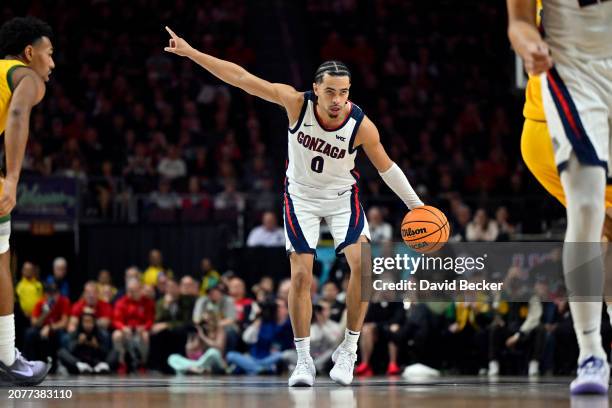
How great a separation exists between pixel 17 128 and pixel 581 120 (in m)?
3.05

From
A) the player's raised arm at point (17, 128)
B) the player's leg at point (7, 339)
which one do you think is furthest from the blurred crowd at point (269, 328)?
the player's raised arm at point (17, 128)

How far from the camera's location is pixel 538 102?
513 cm

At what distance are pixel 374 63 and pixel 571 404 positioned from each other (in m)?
16.5

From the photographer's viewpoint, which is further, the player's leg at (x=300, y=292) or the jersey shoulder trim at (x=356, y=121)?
the jersey shoulder trim at (x=356, y=121)

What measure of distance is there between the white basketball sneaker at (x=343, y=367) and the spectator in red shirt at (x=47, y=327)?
242 inches

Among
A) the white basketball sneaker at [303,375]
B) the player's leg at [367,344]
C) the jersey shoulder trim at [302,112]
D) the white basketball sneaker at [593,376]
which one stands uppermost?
the jersey shoulder trim at [302,112]

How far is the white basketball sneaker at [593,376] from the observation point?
14.6ft

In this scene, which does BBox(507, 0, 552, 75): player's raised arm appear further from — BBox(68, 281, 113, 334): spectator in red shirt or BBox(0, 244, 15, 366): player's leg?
BBox(68, 281, 113, 334): spectator in red shirt

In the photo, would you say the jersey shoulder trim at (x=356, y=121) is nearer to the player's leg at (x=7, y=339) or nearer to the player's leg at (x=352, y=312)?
the player's leg at (x=352, y=312)

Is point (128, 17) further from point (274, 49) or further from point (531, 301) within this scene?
point (531, 301)

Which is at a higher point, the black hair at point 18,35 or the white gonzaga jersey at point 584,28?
the black hair at point 18,35

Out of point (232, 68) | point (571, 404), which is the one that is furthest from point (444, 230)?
point (571, 404)

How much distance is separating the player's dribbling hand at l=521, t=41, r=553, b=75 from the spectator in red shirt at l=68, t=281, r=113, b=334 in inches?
372

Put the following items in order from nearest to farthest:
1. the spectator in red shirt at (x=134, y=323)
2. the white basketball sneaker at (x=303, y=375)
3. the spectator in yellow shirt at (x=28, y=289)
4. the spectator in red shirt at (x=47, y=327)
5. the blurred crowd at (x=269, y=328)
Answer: the white basketball sneaker at (x=303, y=375), the blurred crowd at (x=269, y=328), the spectator in red shirt at (x=47, y=327), the spectator in red shirt at (x=134, y=323), the spectator in yellow shirt at (x=28, y=289)
